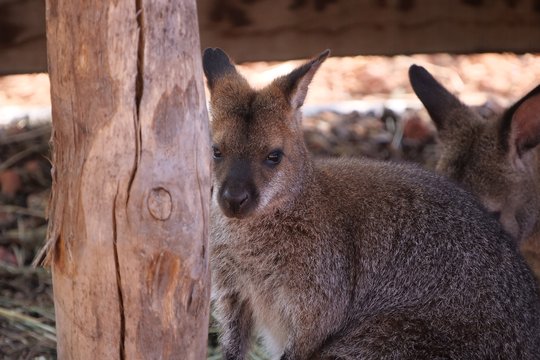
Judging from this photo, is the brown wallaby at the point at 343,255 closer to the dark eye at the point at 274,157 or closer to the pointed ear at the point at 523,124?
the dark eye at the point at 274,157

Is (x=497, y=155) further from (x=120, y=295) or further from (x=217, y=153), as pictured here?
(x=120, y=295)

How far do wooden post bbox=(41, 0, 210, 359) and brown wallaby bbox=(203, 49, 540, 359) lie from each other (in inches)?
26.8

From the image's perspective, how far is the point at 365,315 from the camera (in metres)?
4.47

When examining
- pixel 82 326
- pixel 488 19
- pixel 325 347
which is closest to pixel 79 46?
pixel 82 326

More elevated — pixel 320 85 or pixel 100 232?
pixel 100 232

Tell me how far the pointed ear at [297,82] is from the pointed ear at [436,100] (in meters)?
1.42

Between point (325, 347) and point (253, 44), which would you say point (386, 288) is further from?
point (253, 44)

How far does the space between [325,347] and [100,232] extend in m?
1.41

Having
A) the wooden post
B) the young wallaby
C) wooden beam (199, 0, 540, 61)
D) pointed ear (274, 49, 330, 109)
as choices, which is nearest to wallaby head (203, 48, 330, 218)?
pointed ear (274, 49, 330, 109)

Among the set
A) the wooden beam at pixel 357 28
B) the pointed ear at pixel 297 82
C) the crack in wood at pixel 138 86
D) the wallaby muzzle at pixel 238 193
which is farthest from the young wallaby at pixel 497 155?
the crack in wood at pixel 138 86

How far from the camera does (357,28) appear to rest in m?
6.75

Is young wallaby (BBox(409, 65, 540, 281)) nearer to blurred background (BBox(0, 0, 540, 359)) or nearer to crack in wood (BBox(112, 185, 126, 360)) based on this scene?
blurred background (BBox(0, 0, 540, 359))

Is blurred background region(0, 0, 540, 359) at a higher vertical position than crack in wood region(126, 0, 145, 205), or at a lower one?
lower

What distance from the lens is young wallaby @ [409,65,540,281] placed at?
550 cm
